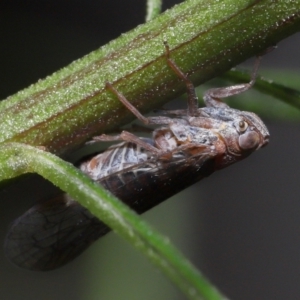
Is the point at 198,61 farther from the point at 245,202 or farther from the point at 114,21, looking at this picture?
the point at 245,202

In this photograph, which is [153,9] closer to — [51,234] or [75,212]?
[75,212]

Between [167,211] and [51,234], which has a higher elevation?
[167,211]

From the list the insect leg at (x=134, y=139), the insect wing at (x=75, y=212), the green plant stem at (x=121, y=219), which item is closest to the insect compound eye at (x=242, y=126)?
the insect wing at (x=75, y=212)

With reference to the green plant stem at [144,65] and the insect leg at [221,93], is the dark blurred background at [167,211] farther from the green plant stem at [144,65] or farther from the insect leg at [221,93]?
the green plant stem at [144,65]

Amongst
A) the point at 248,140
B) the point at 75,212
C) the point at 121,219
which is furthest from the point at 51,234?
the point at 121,219

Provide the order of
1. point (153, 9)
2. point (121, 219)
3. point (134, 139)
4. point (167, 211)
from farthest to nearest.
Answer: point (167, 211), point (134, 139), point (153, 9), point (121, 219)

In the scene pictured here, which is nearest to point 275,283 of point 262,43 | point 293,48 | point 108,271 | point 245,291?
point 245,291

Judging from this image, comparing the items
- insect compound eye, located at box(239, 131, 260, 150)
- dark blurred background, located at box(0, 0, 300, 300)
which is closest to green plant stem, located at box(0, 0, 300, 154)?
insect compound eye, located at box(239, 131, 260, 150)
